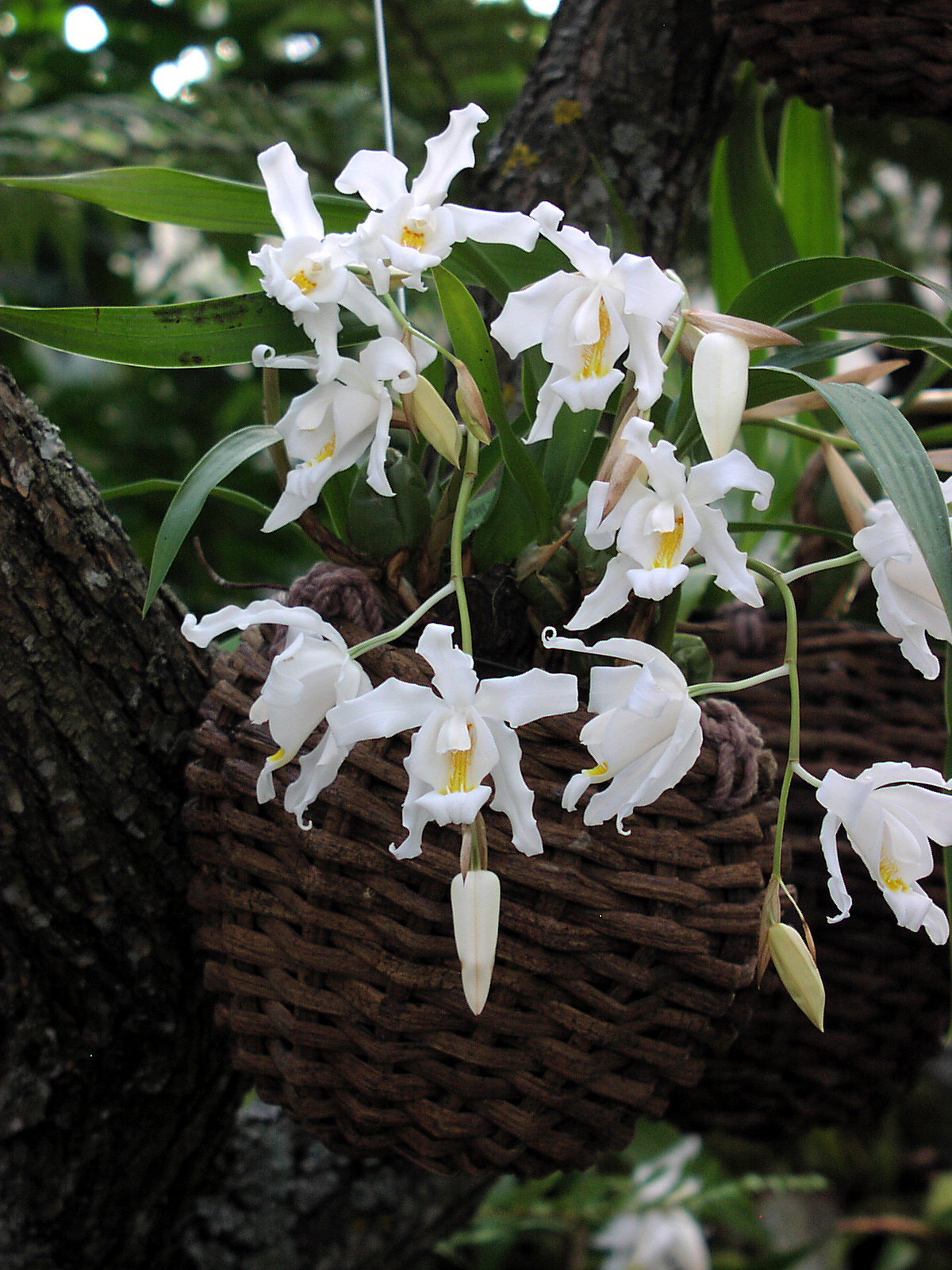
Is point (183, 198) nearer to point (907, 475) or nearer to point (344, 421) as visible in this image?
point (344, 421)

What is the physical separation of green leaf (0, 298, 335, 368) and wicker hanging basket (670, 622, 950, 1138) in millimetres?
415

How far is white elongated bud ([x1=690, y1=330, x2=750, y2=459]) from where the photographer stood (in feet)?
1.41

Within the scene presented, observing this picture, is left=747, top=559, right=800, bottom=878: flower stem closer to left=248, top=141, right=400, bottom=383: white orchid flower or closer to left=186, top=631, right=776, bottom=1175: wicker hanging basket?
left=186, top=631, right=776, bottom=1175: wicker hanging basket

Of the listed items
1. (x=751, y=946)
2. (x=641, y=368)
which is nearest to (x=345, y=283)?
(x=641, y=368)

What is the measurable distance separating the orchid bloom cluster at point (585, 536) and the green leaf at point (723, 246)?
1.92 ft

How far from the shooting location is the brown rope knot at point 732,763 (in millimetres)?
510

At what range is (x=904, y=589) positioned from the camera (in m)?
0.46

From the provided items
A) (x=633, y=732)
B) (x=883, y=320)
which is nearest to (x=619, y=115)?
(x=883, y=320)

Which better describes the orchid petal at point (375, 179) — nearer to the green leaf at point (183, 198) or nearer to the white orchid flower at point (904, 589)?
the green leaf at point (183, 198)

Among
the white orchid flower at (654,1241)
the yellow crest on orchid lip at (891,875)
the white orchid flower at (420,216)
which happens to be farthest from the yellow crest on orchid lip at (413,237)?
the white orchid flower at (654,1241)

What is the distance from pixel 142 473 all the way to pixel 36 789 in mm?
1345

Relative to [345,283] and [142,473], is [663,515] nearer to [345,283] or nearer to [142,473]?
[345,283]

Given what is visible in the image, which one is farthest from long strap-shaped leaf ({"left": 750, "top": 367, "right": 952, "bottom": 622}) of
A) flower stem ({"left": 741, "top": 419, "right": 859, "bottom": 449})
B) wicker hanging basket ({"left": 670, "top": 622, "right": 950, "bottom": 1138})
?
wicker hanging basket ({"left": 670, "top": 622, "right": 950, "bottom": 1138})

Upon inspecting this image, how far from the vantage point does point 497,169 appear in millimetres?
973
